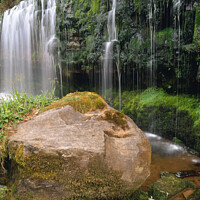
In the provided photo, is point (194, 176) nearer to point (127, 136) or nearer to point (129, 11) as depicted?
point (127, 136)

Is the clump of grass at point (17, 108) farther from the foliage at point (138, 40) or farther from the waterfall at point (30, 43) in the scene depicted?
the waterfall at point (30, 43)

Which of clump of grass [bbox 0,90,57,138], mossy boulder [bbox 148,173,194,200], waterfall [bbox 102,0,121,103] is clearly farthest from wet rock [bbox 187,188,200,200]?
waterfall [bbox 102,0,121,103]

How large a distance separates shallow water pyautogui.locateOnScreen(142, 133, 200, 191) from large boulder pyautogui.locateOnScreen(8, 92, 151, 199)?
6.62 ft

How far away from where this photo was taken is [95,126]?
2770 millimetres

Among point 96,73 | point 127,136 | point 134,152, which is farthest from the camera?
point 96,73

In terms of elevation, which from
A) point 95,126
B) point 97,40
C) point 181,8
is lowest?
point 95,126

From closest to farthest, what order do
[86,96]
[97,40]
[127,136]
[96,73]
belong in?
[127,136] < [86,96] < [97,40] < [96,73]

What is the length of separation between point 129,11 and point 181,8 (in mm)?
2239

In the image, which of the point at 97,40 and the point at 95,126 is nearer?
the point at 95,126

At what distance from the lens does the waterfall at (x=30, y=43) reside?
10.9m

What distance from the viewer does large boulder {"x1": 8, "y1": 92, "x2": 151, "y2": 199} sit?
7.25 ft

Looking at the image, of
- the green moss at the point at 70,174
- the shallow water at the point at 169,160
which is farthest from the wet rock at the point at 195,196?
the green moss at the point at 70,174

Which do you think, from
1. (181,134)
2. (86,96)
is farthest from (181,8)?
(86,96)

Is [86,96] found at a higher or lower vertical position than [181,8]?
lower
